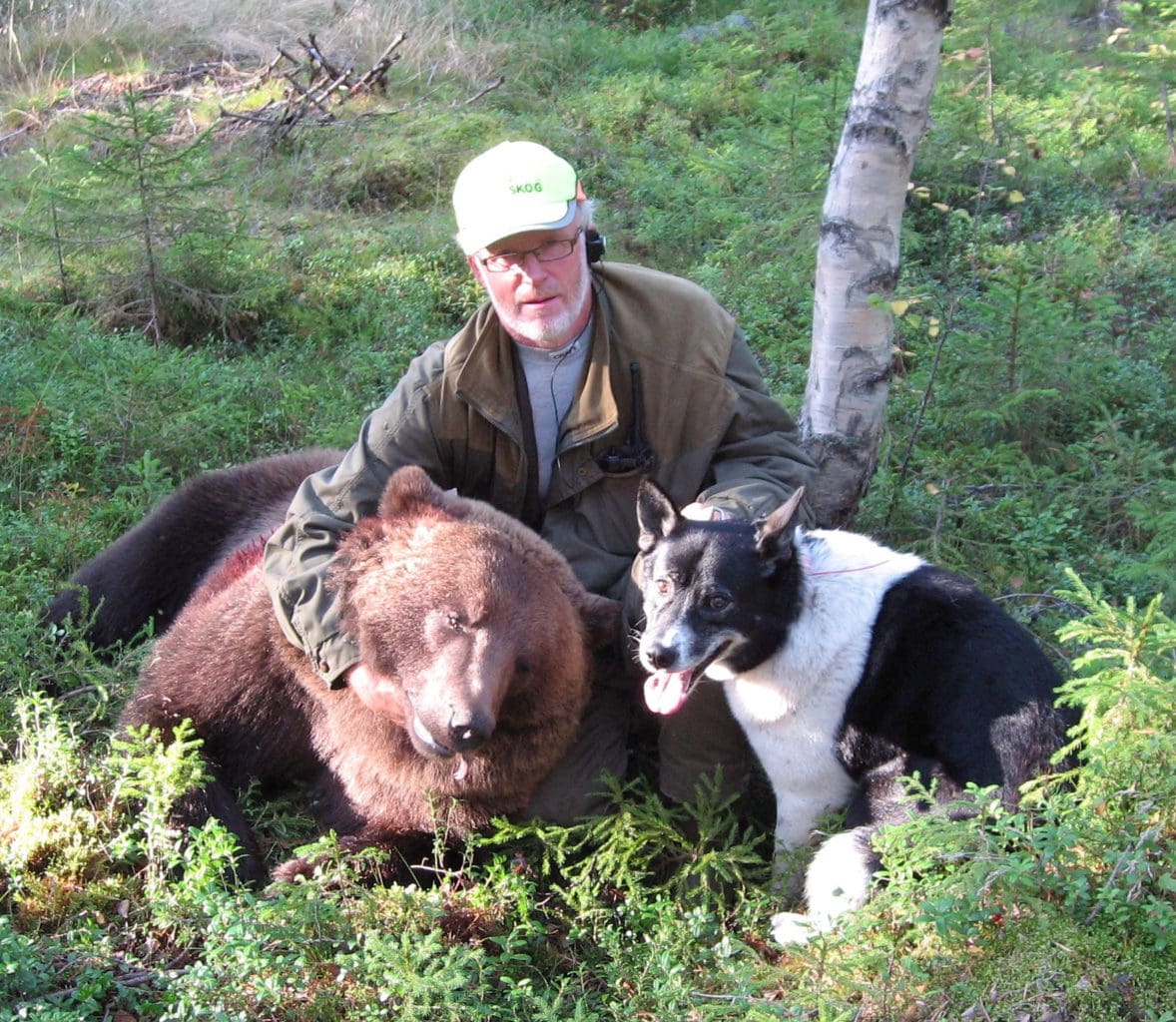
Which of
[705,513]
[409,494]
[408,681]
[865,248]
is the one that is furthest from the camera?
[865,248]

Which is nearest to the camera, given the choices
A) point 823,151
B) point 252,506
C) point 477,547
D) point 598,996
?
point 598,996

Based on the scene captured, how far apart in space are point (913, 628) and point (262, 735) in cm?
218

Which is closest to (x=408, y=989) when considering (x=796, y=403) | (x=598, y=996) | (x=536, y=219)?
(x=598, y=996)

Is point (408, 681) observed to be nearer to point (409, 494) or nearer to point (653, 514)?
point (409, 494)

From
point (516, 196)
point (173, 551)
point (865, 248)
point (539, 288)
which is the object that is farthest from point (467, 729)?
point (865, 248)

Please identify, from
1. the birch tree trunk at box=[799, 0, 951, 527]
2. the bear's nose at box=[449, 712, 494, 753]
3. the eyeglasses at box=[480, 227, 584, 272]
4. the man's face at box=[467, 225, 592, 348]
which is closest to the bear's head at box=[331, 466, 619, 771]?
the bear's nose at box=[449, 712, 494, 753]

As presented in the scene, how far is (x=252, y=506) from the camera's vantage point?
504 centimetres

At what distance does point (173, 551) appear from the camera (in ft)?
16.4

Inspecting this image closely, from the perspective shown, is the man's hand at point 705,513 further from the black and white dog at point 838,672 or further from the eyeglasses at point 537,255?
the eyeglasses at point 537,255

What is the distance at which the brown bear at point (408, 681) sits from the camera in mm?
3545

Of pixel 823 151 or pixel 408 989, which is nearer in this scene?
pixel 408 989

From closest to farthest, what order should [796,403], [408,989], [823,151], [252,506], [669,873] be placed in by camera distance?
1. [408,989]
2. [669,873]
3. [252,506]
4. [796,403]
5. [823,151]

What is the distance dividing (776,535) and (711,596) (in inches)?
10.2

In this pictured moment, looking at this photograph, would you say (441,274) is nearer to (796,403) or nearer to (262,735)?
(796,403)
